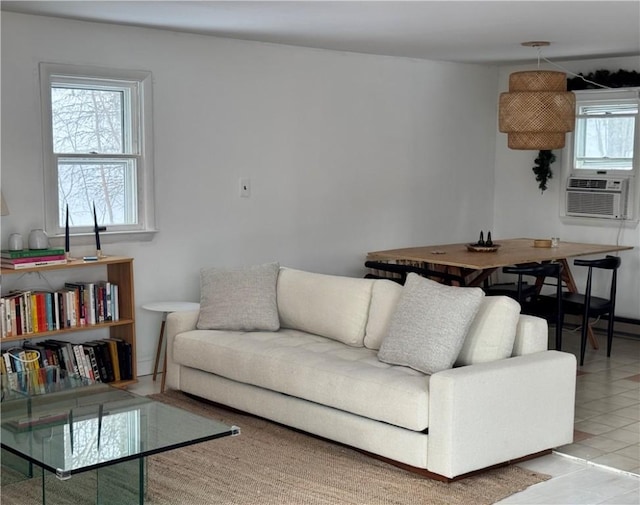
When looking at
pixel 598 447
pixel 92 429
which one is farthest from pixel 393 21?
pixel 92 429

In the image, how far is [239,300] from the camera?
221 inches

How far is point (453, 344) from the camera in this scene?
4.48 m

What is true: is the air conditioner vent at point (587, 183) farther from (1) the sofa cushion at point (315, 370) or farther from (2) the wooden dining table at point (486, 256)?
(1) the sofa cushion at point (315, 370)

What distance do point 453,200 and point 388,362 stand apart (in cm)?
393

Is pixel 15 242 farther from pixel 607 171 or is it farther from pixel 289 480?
pixel 607 171

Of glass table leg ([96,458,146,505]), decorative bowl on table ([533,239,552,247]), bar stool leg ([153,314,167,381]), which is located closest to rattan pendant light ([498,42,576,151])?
decorative bowl on table ([533,239,552,247])

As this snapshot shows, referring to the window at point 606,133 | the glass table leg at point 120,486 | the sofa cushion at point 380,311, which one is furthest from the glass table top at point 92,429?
the window at point 606,133

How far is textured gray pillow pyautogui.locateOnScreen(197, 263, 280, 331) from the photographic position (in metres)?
5.58

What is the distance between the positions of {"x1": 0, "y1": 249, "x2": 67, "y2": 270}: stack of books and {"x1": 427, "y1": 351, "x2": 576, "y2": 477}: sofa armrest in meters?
2.57

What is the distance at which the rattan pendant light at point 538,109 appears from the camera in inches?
249

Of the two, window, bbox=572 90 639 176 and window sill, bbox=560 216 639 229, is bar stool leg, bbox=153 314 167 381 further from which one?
window, bbox=572 90 639 176

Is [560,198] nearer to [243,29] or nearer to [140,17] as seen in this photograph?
[243,29]

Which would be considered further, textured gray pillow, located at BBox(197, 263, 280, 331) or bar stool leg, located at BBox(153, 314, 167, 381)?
bar stool leg, located at BBox(153, 314, 167, 381)

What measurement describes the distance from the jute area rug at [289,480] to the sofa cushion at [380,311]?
→ 0.66 metres
